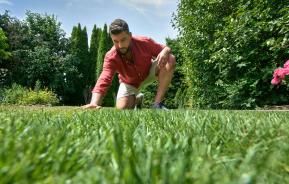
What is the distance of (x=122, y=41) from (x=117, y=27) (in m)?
0.23

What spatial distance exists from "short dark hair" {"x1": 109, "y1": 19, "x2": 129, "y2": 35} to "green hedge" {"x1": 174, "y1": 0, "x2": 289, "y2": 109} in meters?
4.34

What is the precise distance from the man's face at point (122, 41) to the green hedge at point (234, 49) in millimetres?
4203

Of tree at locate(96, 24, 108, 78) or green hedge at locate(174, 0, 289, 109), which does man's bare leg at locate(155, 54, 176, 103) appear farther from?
tree at locate(96, 24, 108, 78)

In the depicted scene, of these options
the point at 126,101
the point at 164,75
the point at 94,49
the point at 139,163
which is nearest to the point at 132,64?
the point at 164,75

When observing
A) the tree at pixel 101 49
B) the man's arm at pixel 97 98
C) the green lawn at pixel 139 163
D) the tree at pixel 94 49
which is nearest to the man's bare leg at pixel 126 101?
the man's arm at pixel 97 98

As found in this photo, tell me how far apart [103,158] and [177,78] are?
22.6m

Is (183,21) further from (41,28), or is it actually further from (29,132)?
(41,28)

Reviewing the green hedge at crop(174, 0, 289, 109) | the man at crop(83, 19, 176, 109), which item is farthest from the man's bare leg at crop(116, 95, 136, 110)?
the green hedge at crop(174, 0, 289, 109)

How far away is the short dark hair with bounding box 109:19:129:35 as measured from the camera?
5.16m

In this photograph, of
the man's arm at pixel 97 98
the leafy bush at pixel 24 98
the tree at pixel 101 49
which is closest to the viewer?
the man's arm at pixel 97 98

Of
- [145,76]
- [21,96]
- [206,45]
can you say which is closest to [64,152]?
[145,76]

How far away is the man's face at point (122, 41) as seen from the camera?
524cm

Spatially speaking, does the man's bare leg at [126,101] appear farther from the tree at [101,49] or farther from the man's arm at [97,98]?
the tree at [101,49]

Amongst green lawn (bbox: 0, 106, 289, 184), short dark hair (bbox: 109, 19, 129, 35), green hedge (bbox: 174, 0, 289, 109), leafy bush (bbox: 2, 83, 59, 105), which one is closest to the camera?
green lawn (bbox: 0, 106, 289, 184)
